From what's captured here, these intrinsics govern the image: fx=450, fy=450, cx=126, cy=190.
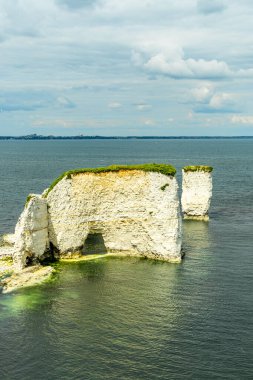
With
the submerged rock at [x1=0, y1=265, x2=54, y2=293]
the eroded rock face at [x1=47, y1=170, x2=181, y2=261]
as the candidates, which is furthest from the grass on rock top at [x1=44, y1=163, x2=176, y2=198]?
the submerged rock at [x1=0, y1=265, x2=54, y2=293]

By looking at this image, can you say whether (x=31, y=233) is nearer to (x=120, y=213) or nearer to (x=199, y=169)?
(x=120, y=213)

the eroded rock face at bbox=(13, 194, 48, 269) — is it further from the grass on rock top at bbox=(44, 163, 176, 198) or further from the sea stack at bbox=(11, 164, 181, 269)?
the grass on rock top at bbox=(44, 163, 176, 198)

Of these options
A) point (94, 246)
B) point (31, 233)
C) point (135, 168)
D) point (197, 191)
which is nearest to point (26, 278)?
point (31, 233)

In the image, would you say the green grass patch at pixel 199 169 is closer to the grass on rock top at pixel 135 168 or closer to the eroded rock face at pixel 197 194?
the eroded rock face at pixel 197 194

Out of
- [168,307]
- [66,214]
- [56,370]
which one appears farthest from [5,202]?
[56,370]

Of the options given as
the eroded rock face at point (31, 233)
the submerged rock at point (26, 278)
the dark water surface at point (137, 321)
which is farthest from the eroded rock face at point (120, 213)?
the submerged rock at point (26, 278)

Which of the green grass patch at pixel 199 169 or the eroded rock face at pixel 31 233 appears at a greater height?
the green grass patch at pixel 199 169

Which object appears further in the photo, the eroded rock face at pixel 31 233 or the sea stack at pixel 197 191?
the sea stack at pixel 197 191
